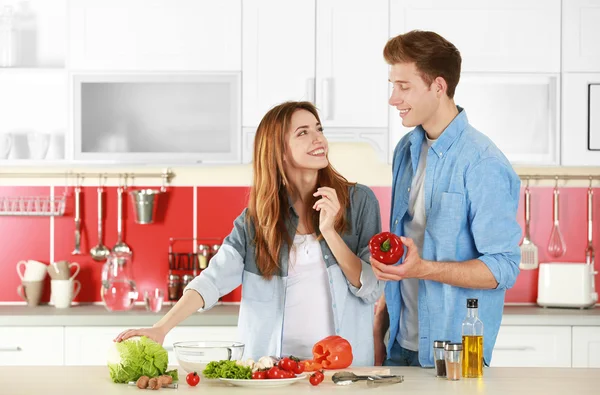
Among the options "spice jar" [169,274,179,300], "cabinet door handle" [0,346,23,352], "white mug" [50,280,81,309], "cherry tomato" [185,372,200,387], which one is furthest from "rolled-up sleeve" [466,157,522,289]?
"white mug" [50,280,81,309]

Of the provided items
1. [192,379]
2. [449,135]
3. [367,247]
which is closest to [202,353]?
[192,379]

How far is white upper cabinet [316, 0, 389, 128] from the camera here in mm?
4430

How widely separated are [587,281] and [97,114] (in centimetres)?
248

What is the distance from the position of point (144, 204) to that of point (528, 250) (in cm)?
195

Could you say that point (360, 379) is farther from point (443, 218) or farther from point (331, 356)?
point (443, 218)

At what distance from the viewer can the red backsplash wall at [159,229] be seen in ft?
15.8

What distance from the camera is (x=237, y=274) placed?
2.91 m

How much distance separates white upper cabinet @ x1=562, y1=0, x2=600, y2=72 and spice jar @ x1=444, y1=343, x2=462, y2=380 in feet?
7.96

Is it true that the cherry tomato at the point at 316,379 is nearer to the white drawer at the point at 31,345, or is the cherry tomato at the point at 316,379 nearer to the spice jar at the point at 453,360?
the spice jar at the point at 453,360

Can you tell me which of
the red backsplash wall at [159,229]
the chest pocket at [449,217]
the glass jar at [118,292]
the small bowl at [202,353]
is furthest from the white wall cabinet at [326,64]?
the small bowl at [202,353]

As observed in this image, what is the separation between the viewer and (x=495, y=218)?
2.72 meters

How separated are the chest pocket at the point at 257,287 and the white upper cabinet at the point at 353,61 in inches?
64.3

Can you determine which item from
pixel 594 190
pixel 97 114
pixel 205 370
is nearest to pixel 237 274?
pixel 205 370

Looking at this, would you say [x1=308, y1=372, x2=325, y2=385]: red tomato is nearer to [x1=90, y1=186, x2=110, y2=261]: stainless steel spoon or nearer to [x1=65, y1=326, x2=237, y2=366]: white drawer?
[x1=65, y1=326, x2=237, y2=366]: white drawer
